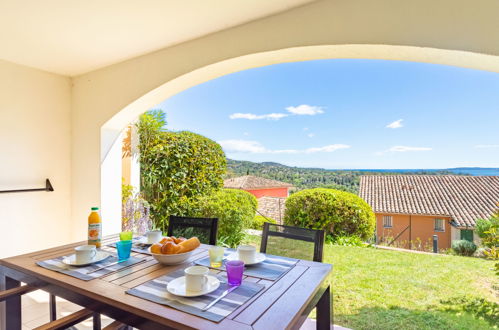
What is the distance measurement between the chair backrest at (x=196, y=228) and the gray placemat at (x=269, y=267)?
0.45 m

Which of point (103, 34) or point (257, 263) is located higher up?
point (103, 34)

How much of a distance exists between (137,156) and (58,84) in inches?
52.1

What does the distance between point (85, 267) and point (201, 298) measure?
0.78 metres

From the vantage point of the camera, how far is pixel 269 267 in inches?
59.7

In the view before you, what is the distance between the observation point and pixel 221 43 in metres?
2.39

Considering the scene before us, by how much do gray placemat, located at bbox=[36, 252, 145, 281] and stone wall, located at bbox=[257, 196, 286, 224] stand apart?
3.82 metres

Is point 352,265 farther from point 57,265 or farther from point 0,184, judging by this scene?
point 0,184

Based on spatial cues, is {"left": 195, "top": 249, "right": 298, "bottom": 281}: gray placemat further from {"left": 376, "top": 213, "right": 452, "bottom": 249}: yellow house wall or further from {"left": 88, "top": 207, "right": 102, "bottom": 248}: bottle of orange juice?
{"left": 376, "top": 213, "right": 452, "bottom": 249}: yellow house wall

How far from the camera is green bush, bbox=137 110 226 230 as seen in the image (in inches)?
168

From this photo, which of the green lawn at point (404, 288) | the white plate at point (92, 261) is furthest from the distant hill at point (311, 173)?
the white plate at point (92, 261)

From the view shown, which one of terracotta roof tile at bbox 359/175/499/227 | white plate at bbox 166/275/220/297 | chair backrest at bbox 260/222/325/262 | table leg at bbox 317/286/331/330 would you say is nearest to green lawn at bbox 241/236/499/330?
chair backrest at bbox 260/222/325/262

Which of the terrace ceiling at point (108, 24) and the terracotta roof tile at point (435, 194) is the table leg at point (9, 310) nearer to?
the terrace ceiling at point (108, 24)

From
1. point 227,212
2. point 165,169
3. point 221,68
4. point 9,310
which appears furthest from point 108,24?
point 227,212

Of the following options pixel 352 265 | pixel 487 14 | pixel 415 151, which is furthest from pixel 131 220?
pixel 415 151
